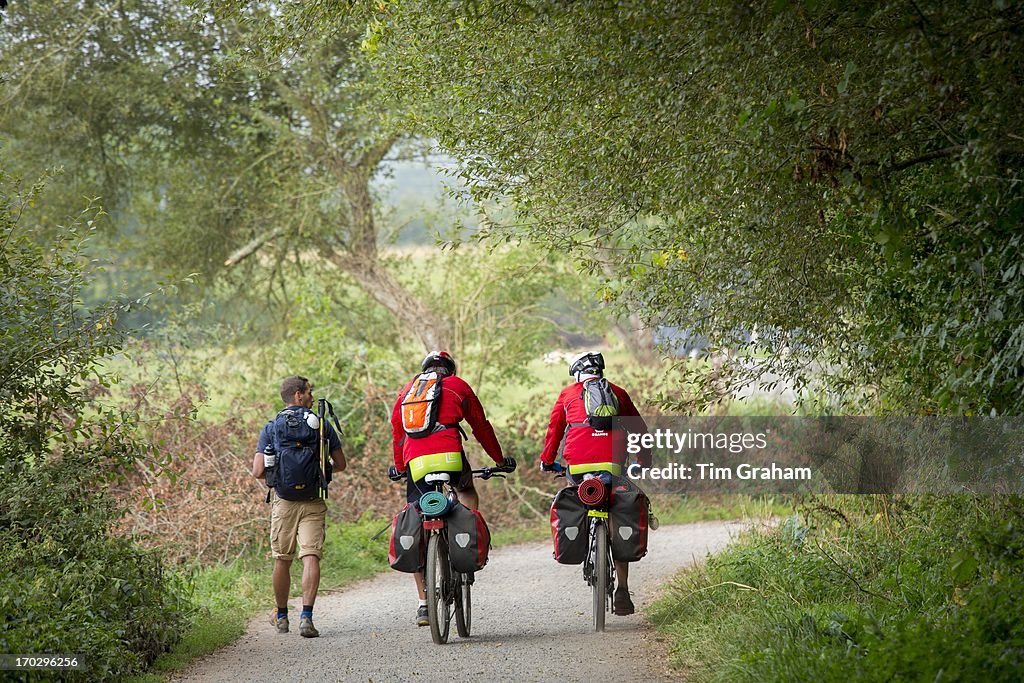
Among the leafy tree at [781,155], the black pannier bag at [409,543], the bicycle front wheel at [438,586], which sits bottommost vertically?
the bicycle front wheel at [438,586]

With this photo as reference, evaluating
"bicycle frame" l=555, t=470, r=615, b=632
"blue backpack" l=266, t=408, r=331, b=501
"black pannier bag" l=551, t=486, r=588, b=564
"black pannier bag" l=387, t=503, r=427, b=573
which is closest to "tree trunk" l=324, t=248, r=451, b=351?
"blue backpack" l=266, t=408, r=331, b=501

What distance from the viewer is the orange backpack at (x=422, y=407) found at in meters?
8.31

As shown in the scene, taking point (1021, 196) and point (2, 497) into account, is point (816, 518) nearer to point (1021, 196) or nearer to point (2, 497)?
point (1021, 196)

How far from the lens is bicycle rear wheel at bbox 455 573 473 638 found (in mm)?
8380

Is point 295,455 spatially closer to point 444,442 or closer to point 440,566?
point 444,442

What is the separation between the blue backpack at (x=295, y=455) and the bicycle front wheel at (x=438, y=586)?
127cm

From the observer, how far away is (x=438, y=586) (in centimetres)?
820

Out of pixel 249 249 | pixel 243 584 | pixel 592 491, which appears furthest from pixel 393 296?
pixel 592 491

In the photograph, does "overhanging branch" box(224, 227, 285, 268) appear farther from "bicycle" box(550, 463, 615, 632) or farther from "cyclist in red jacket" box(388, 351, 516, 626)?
"bicycle" box(550, 463, 615, 632)

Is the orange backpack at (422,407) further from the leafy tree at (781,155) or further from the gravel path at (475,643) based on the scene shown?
the gravel path at (475,643)

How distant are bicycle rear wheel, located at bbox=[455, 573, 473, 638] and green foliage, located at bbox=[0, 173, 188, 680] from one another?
196 centimetres

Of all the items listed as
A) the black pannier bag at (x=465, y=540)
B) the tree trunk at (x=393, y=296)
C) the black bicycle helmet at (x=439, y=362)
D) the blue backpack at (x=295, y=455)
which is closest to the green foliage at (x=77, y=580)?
the blue backpack at (x=295, y=455)

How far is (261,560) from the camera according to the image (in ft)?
42.4

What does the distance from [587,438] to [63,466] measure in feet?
12.1
